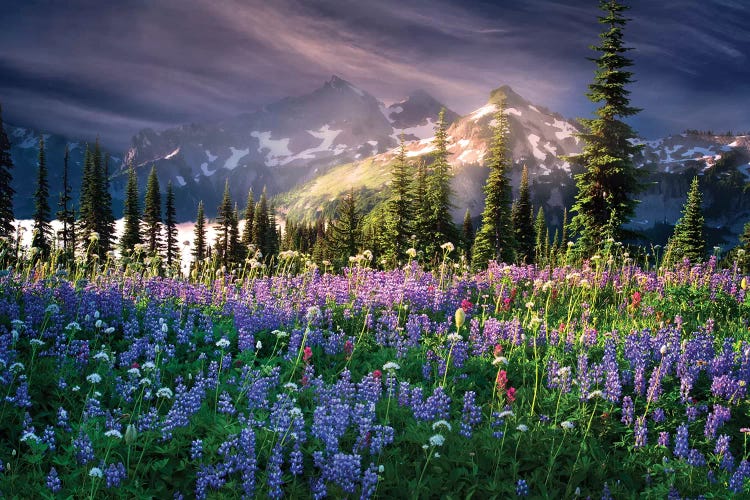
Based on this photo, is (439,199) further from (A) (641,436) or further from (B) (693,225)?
(A) (641,436)

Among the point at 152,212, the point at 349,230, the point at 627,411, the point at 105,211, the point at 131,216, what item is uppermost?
the point at 152,212

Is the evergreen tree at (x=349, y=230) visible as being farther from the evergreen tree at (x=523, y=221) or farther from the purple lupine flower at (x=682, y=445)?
the purple lupine flower at (x=682, y=445)

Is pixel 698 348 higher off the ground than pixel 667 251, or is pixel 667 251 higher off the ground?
pixel 667 251

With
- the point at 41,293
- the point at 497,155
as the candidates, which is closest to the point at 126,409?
the point at 41,293

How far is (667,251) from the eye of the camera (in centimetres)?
1371

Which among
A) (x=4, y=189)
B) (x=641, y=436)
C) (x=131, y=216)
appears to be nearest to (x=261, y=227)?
(x=131, y=216)

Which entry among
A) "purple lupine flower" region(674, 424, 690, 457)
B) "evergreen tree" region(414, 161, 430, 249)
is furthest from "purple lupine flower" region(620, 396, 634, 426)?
"evergreen tree" region(414, 161, 430, 249)

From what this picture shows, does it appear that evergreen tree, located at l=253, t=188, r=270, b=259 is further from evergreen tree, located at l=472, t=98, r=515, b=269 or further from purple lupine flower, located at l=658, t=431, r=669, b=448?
purple lupine flower, located at l=658, t=431, r=669, b=448

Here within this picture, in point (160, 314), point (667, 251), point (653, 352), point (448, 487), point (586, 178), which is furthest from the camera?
point (586, 178)

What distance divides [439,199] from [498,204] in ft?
16.0

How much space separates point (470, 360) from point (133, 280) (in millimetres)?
6864

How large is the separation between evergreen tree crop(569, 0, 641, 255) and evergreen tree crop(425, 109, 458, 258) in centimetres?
1307

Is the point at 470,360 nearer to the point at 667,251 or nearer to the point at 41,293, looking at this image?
the point at 41,293

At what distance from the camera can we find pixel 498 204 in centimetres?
4128
